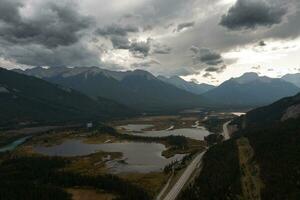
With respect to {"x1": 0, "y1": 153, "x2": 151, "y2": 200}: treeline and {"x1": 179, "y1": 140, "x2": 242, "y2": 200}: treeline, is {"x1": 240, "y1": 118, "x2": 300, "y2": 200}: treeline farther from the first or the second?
{"x1": 0, "y1": 153, "x2": 151, "y2": 200}: treeline

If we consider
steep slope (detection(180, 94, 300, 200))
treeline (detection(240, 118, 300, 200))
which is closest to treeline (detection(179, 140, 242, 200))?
steep slope (detection(180, 94, 300, 200))

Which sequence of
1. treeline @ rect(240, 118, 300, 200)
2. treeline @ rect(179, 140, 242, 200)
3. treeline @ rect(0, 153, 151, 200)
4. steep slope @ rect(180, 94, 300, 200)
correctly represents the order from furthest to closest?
1. treeline @ rect(0, 153, 151, 200)
2. treeline @ rect(179, 140, 242, 200)
3. steep slope @ rect(180, 94, 300, 200)
4. treeline @ rect(240, 118, 300, 200)

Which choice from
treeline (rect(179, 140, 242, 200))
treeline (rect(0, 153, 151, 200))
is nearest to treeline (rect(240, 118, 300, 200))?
treeline (rect(179, 140, 242, 200))

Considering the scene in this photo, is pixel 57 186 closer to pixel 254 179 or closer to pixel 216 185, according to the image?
pixel 216 185

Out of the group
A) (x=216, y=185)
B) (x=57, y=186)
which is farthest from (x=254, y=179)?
(x=57, y=186)

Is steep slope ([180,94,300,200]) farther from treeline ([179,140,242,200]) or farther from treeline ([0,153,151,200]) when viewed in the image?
treeline ([0,153,151,200])

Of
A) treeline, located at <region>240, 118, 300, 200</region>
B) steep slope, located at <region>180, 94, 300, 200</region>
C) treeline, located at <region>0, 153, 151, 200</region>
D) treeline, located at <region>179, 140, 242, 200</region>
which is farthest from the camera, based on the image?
treeline, located at <region>0, 153, 151, 200</region>

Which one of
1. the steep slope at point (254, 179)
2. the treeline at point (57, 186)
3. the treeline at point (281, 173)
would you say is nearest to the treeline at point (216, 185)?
the steep slope at point (254, 179)

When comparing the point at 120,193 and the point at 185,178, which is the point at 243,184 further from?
the point at 120,193

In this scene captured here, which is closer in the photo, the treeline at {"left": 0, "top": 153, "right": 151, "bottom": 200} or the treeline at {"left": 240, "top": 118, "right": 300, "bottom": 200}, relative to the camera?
the treeline at {"left": 240, "top": 118, "right": 300, "bottom": 200}

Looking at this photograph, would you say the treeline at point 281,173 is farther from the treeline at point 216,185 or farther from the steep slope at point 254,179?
the treeline at point 216,185

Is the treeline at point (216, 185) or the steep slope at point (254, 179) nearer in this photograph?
the steep slope at point (254, 179)

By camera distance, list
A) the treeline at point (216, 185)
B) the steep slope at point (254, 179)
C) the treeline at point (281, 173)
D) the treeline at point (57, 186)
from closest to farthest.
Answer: the treeline at point (281, 173)
the steep slope at point (254, 179)
the treeline at point (216, 185)
the treeline at point (57, 186)
